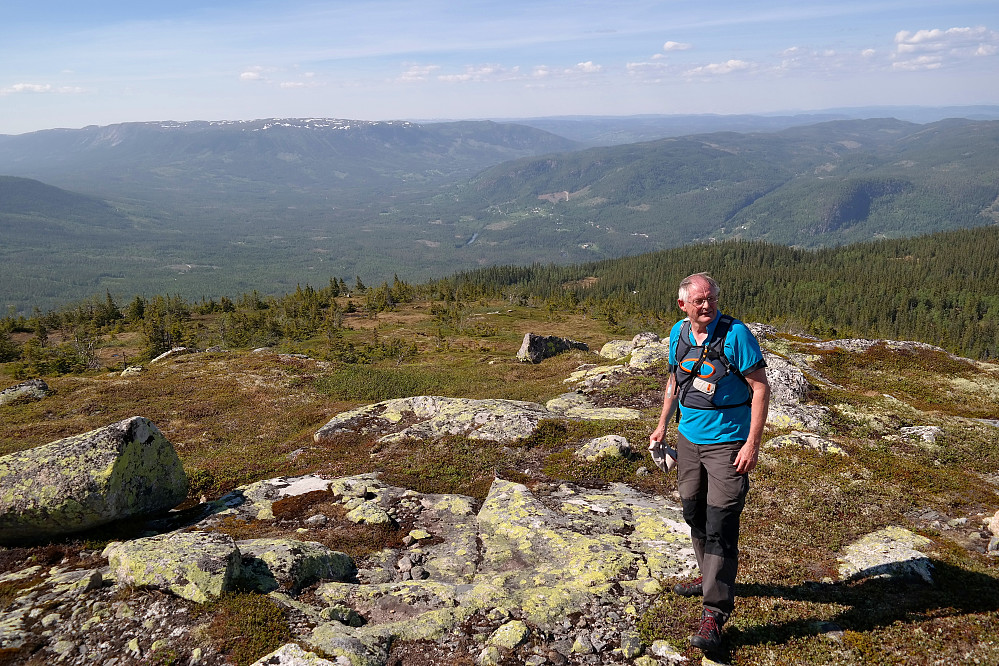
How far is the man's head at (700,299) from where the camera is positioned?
26.0 ft

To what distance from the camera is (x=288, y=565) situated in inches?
418

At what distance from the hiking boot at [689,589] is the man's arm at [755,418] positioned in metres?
3.32

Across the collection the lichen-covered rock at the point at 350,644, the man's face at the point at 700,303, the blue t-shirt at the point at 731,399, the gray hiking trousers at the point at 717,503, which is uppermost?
the man's face at the point at 700,303

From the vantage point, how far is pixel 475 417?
890 inches

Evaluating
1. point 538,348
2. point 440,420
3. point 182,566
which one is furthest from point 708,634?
point 538,348

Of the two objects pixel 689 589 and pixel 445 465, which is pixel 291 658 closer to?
pixel 689 589

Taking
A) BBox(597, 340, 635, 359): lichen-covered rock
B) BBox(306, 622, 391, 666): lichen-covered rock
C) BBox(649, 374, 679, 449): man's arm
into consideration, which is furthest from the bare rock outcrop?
BBox(597, 340, 635, 359): lichen-covered rock

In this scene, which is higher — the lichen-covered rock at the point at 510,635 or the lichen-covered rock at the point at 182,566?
the lichen-covered rock at the point at 182,566

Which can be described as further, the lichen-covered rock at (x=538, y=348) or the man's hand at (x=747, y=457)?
the lichen-covered rock at (x=538, y=348)

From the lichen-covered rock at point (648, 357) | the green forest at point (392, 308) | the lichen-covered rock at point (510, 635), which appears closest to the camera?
the lichen-covered rock at point (510, 635)

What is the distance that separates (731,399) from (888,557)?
22.6 feet

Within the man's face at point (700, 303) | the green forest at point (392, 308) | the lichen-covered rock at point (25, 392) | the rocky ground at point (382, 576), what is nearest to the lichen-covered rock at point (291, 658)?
the rocky ground at point (382, 576)

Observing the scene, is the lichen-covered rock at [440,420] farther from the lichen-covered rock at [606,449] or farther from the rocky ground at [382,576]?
the rocky ground at [382,576]

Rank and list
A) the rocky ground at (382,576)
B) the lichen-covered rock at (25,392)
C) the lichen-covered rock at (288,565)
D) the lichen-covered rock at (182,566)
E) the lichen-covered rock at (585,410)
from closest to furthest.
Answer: the rocky ground at (382,576)
the lichen-covered rock at (182,566)
the lichen-covered rock at (288,565)
the lichen-covered rock at (585,410)
the lichen-covered rock at (25,392)
